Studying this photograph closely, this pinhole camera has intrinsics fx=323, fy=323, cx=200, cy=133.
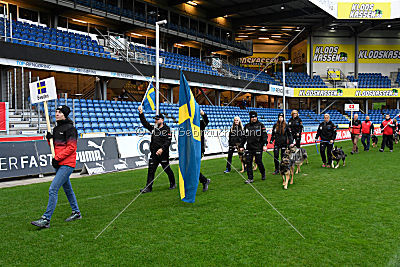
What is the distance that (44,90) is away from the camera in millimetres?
6902

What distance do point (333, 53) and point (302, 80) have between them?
882cm

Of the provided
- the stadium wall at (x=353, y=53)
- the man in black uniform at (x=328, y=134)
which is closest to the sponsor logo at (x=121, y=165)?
the man in black uniform at (x=328, y=134)

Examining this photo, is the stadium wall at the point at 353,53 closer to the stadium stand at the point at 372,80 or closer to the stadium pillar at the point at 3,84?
the stadium stand at the point at 372,80

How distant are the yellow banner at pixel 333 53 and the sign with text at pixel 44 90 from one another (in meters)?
50.6

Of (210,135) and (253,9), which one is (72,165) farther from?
(253,9)

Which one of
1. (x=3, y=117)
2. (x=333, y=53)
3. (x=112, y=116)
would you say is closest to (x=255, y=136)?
(x=3, y=117)

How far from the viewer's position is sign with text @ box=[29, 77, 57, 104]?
22.1ft

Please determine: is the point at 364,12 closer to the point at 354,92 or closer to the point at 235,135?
the point at 354,92

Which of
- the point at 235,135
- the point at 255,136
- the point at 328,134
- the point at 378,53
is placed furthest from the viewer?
the point at 378,53

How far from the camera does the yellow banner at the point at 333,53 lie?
51.1m

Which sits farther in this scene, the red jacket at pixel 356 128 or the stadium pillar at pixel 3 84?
the stadium pillar at pixel 3 84

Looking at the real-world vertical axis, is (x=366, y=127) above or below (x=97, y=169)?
above

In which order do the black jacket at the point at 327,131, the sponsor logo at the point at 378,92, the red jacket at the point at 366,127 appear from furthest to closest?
the sponsor logo at the point at 378,92 < the red jacket at the point at 366,127 < the black jacket at the point at 327,131

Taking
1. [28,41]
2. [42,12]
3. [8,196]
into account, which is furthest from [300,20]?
[8,196]
